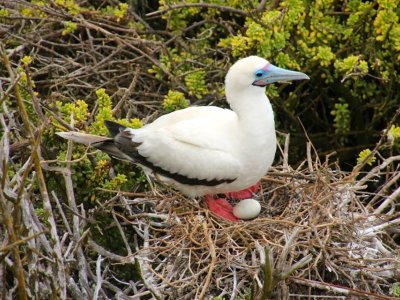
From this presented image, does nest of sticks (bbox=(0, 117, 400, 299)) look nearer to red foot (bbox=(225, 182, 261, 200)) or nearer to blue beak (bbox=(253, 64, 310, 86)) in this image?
red foot (bbox=(225, 182, 261, 200))

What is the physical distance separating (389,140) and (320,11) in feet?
3.84

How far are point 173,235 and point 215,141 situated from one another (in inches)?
23.5

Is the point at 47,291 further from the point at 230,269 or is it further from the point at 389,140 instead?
the point at 389,140

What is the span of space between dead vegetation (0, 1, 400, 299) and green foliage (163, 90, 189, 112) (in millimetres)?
216

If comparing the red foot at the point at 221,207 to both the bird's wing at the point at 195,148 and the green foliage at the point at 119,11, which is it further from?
the green foliage at the point at 119,11

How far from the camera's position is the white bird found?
5328mm

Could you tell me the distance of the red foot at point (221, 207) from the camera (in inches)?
222

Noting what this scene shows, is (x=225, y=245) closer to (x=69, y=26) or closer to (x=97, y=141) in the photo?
(x=97, y=141)

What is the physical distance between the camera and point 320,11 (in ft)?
21.1

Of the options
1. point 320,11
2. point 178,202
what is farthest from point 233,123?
point 320,11

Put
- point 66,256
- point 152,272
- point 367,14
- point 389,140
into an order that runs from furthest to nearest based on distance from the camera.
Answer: point 367,14, point 389,140, point 152,272, point 66,256

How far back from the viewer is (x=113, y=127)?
5.53m

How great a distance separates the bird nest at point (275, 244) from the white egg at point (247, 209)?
13 cm

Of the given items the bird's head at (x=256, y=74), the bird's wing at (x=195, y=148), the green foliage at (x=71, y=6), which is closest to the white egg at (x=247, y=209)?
the bird's wing at (x=195, y=148)
